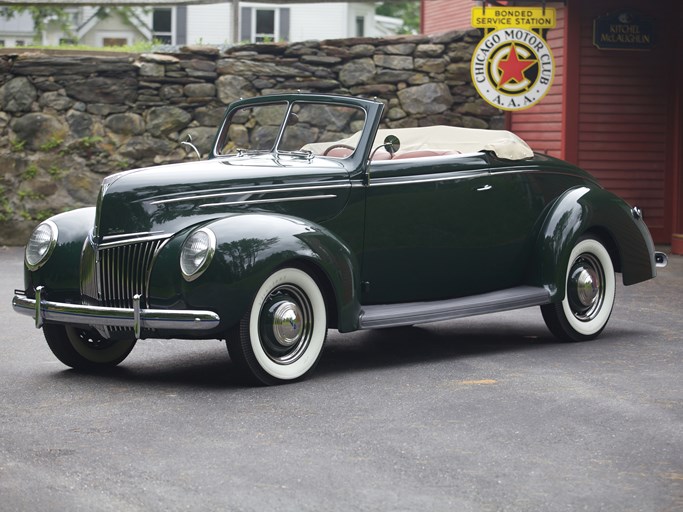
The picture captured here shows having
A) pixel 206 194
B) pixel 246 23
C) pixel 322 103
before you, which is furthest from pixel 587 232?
pixel 246 23

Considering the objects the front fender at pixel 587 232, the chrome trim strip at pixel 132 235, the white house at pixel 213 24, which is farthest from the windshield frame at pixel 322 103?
the white house at pixel 213 24

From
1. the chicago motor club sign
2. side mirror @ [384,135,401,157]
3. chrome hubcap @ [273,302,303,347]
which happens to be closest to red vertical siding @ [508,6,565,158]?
the chicago motor club sign

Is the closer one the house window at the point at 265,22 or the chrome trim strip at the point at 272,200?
the chrome trim strip at the point at 272,200

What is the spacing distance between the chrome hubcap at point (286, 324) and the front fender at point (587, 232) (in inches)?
83.3

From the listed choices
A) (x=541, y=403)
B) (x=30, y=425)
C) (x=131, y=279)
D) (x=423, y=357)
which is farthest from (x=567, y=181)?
(x=30, y=425)

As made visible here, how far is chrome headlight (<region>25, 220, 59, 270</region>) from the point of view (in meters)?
7.04

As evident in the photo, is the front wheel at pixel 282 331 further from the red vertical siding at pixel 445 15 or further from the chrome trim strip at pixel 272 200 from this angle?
the red vertical siding at pixel 445 15

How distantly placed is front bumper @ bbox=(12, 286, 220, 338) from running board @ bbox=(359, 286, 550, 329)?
1116 mm

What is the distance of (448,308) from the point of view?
7645 millimetres

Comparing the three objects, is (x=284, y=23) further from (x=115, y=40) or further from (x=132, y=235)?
(x=132, y=235)

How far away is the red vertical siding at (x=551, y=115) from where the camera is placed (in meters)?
15.0

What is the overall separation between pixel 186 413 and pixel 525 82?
26.3 feet

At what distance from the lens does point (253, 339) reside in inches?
255

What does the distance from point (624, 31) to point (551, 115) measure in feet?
4.23
